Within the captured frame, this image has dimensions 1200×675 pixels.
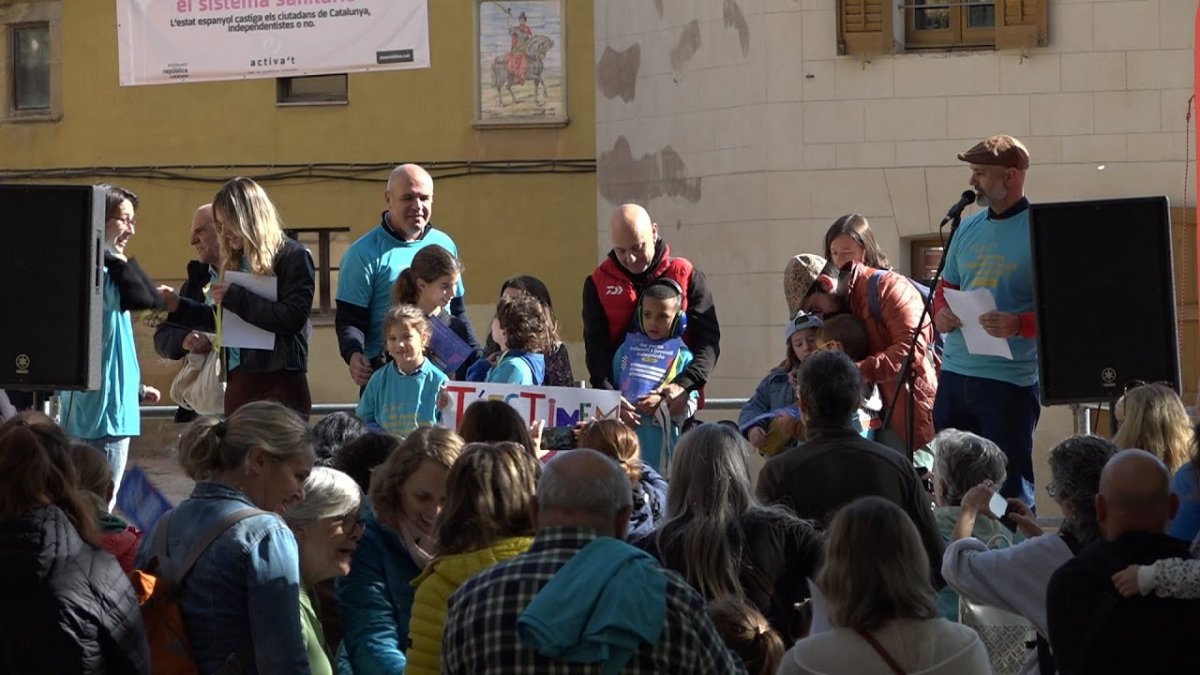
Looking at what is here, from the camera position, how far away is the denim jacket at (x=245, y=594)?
15.8ft

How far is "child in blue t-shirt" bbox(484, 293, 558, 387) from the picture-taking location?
8547mm

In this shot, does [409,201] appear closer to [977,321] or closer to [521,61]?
[977,321]

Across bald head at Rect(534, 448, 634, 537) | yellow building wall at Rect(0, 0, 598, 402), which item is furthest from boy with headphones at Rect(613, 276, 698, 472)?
yellow building wall at Rect(0, 0, 598, 402)

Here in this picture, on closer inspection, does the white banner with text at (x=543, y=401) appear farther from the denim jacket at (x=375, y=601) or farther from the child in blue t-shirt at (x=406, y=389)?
the denim jacket at (x=375, y=601)

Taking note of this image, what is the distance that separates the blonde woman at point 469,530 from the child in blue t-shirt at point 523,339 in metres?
3.58

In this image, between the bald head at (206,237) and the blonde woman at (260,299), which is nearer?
the blonde woman at (260,299)

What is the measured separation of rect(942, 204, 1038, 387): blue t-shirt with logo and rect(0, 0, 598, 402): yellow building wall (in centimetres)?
1292

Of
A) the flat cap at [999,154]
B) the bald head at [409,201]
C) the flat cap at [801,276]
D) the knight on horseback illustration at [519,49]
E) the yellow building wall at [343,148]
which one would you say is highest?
the knight on horseback illustration at [519,49]

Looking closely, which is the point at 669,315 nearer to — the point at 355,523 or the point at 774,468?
the point at 774,468

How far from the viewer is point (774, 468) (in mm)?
6215

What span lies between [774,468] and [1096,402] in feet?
7.73

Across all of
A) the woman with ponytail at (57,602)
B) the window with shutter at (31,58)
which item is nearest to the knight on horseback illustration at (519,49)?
the window with shutter at (31,58)

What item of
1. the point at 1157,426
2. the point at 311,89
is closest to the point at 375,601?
the point at 1157,426

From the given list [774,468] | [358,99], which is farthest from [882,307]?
[358,99]
